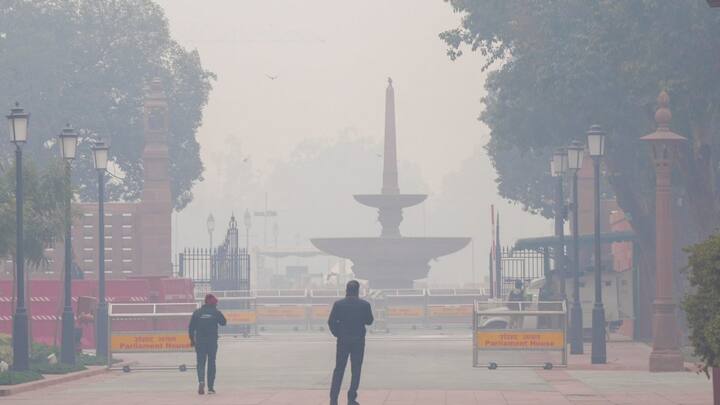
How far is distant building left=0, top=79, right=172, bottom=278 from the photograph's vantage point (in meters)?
67.5

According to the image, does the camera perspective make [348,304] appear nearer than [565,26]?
Yes

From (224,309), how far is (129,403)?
116 feet

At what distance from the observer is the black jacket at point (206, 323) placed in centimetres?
2812

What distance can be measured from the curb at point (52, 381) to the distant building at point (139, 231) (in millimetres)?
29857

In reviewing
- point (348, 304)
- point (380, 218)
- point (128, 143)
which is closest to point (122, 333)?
point (348, 304)

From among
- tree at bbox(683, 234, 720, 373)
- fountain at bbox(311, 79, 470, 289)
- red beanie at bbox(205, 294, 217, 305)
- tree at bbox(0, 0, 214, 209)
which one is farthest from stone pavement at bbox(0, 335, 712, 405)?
fountain at bbox(311, 79, 470, 289)

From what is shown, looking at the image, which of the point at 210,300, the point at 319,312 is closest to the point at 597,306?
the point at 210,300

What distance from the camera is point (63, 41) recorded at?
3324 inches

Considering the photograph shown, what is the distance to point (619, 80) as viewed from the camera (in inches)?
1688

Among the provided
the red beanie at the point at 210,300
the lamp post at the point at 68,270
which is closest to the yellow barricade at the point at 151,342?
the lamp post at the point at 68,270

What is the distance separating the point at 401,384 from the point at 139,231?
3943 centimetres

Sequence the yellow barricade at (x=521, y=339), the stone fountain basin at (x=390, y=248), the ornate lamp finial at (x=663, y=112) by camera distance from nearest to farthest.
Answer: the ornate lamp finial at (x=663, y=112), the yellow barricade at (x=521, y=339), the stone fountain basin at (x=390, y=248)

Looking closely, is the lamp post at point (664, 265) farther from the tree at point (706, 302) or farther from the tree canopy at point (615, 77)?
the tree at point (706, 302)

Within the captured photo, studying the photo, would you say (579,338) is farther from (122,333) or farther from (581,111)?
(122,333)
